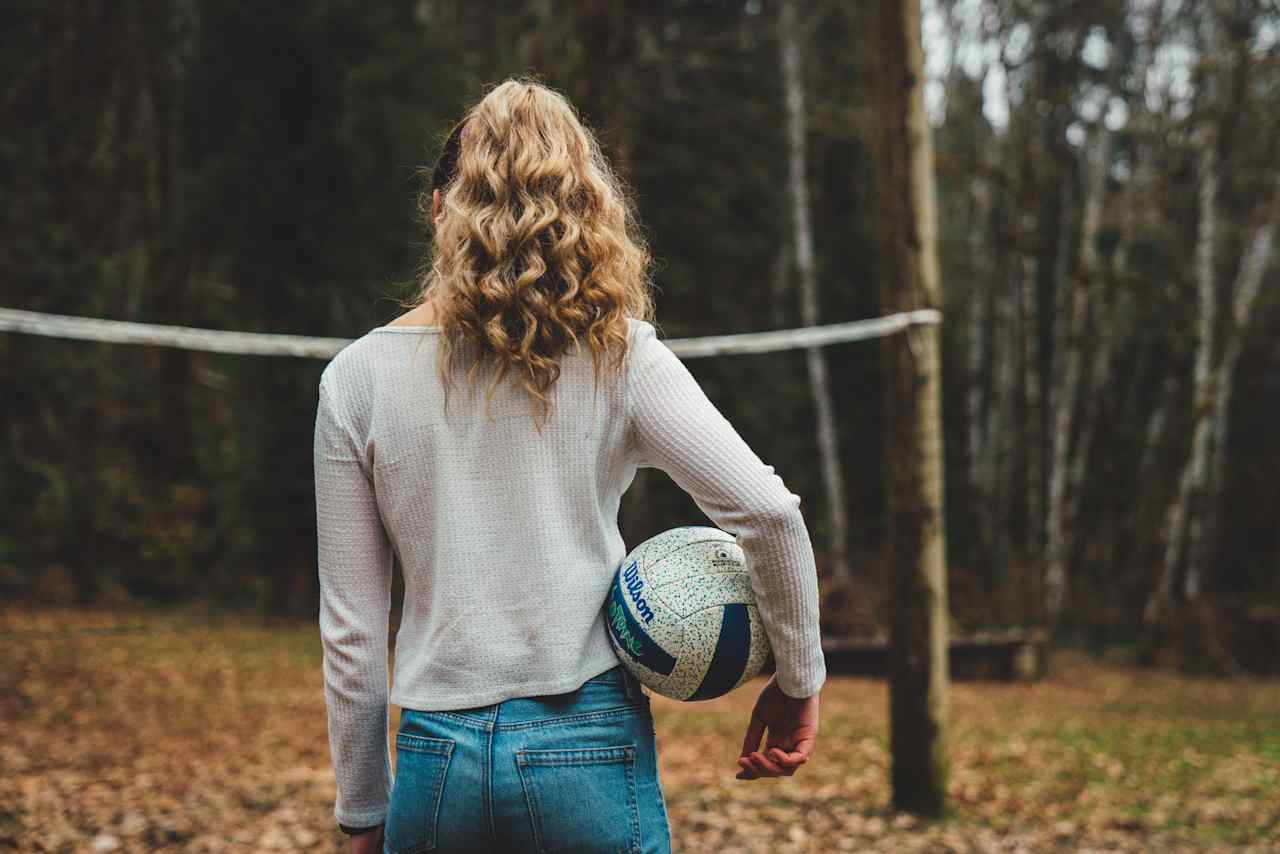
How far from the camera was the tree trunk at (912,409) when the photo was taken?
16.6ft

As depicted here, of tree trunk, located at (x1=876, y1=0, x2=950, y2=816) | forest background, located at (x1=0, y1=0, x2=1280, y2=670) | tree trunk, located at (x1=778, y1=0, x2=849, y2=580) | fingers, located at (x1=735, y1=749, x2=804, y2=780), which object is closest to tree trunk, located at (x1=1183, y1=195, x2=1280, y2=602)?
forest background, located at (x1=0, y1=0, x2=1280, y2=670)

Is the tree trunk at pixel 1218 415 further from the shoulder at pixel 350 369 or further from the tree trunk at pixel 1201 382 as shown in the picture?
the shoulder at pixel 350 369

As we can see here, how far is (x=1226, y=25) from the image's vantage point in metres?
13.4

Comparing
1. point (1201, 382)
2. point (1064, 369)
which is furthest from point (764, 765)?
point (1064, 369)

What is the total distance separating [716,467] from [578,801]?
0.45 metres

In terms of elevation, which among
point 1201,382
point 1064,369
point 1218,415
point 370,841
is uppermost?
point 370,841

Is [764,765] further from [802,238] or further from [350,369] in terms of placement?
[802,238]

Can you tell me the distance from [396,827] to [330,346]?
5.04m

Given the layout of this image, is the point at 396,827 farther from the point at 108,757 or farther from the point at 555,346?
the point at 108,757

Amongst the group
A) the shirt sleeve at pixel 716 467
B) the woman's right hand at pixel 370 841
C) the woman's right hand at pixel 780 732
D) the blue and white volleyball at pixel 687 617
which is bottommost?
the woman's right hand at pixel 370 841

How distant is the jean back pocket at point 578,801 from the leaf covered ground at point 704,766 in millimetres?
3430

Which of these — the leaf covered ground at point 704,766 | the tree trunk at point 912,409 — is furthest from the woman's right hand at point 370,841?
the tree trunk at point 912,409

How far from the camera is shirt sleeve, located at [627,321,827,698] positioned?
1526 millimetres

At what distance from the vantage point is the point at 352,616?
1.64 meters
